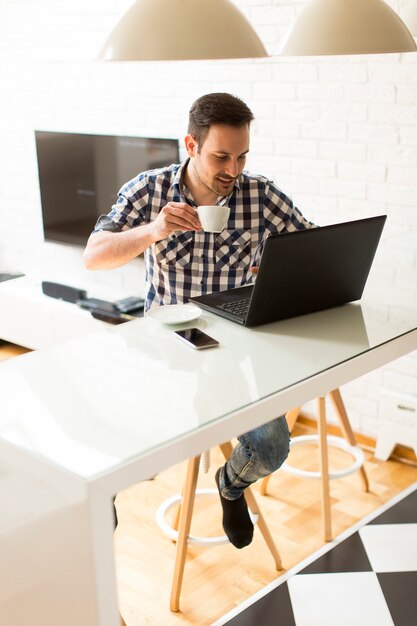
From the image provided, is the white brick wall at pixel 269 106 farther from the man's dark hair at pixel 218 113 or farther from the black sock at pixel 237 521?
the black sock at pixel 237 521

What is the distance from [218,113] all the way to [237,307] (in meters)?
0.63

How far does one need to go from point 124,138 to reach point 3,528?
2999 mm

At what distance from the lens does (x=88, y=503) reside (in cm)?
131

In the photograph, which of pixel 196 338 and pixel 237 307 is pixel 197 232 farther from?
pixel 196 338

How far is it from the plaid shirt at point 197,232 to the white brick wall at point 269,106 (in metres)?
0.48

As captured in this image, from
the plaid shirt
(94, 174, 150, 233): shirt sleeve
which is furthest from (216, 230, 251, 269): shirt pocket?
(94, 174, 150, 233): shirt sleeve

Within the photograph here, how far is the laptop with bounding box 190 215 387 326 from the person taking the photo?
1.93m

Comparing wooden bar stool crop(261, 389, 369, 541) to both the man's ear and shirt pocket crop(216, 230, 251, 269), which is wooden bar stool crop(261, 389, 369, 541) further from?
the man's ear

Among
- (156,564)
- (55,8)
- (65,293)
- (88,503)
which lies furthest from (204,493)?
(55,8)

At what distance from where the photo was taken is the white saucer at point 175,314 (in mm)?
2010

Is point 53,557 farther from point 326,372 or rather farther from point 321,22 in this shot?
point 321,22

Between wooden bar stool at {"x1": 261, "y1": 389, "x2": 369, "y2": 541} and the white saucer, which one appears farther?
wooden bar stool at {"x1": 261, "y1": 389, "x2": 369, "y2": 541}

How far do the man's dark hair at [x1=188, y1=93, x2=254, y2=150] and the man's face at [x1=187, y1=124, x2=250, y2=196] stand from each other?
0.6 inches

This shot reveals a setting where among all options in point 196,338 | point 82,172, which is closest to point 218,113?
point 196,338
